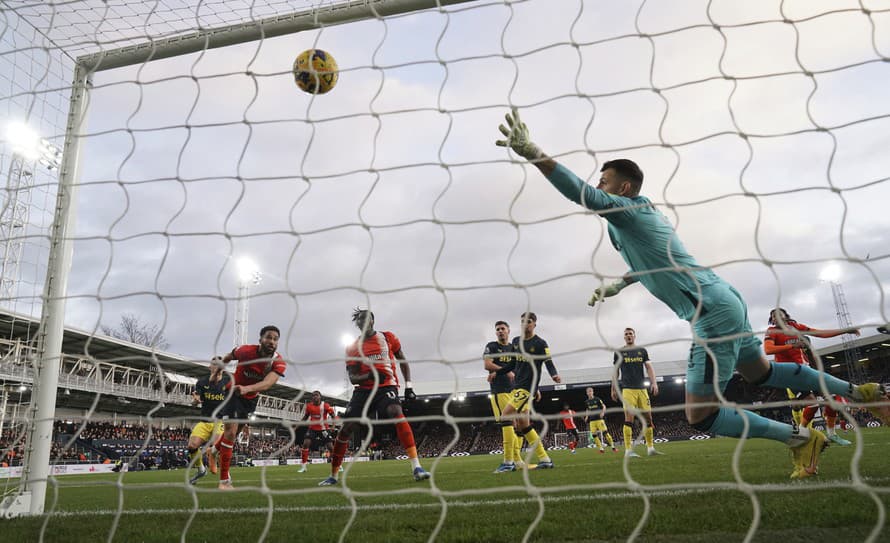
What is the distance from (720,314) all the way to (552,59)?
180cm

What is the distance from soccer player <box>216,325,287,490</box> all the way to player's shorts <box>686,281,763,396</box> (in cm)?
412

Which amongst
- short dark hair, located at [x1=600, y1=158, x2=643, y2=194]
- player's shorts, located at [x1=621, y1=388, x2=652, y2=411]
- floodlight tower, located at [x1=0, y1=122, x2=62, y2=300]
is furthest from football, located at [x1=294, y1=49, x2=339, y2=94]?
player's shorts, located at [x1=621, y1=388, x2=652, y2=411]

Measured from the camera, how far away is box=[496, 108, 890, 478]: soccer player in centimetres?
298

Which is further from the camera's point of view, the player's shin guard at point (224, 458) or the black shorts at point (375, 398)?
the player's shin guard at point (224, 458)

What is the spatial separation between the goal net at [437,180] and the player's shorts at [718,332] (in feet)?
0.56

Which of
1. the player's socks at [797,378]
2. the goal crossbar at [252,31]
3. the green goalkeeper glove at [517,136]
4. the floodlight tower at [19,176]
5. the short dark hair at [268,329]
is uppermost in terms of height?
the goal crossbar at [252,31]

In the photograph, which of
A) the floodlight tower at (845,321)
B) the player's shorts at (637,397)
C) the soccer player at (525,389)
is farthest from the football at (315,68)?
the floodlight tower at (845,321)

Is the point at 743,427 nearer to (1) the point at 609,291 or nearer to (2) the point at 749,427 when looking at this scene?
(2) the point at 749,427

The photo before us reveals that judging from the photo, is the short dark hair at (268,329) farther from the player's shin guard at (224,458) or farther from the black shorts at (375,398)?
the player's shin guard at (224,458)

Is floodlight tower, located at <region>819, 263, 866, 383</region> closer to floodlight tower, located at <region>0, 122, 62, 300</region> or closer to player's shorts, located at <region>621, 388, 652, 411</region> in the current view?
player's shorts, located at <region>621, 388, 652, 411</region>

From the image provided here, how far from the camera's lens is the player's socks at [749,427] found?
3674 millimetres

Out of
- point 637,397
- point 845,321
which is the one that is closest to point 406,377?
point 637,397

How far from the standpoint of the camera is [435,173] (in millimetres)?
3217

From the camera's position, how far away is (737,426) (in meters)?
3.69
